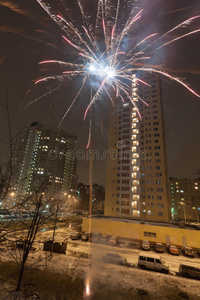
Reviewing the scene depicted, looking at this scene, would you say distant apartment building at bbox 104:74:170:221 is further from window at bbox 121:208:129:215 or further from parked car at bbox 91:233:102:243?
parked car at bbox 91:233:102:243

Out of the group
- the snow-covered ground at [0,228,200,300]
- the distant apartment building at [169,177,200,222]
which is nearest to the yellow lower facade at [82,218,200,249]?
the snow-covered ground at [0,228,200,300]

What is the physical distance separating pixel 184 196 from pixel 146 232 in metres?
85.4

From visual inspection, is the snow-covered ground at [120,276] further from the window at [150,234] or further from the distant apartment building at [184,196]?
the distant apartment building at [184,196]

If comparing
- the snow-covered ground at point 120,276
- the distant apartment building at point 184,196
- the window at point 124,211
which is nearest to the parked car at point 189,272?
the snow-covered ground at point 120,276

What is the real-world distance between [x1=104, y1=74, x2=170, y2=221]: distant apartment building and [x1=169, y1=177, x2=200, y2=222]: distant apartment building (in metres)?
49.8

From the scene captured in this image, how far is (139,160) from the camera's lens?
5247cm

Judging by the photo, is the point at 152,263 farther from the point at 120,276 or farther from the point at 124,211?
the point at 124,211


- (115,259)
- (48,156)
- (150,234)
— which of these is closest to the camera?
(115,259)

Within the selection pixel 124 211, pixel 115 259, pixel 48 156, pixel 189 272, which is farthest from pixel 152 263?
pixel 48 156

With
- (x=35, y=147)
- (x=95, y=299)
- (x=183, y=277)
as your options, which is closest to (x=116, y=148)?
(x=183, y=277)

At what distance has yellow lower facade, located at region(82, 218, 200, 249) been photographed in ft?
79.6

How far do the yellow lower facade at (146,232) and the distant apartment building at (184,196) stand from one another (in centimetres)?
7058

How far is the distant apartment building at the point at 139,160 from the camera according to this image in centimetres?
4759

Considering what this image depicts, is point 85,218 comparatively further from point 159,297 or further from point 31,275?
point 159,297
